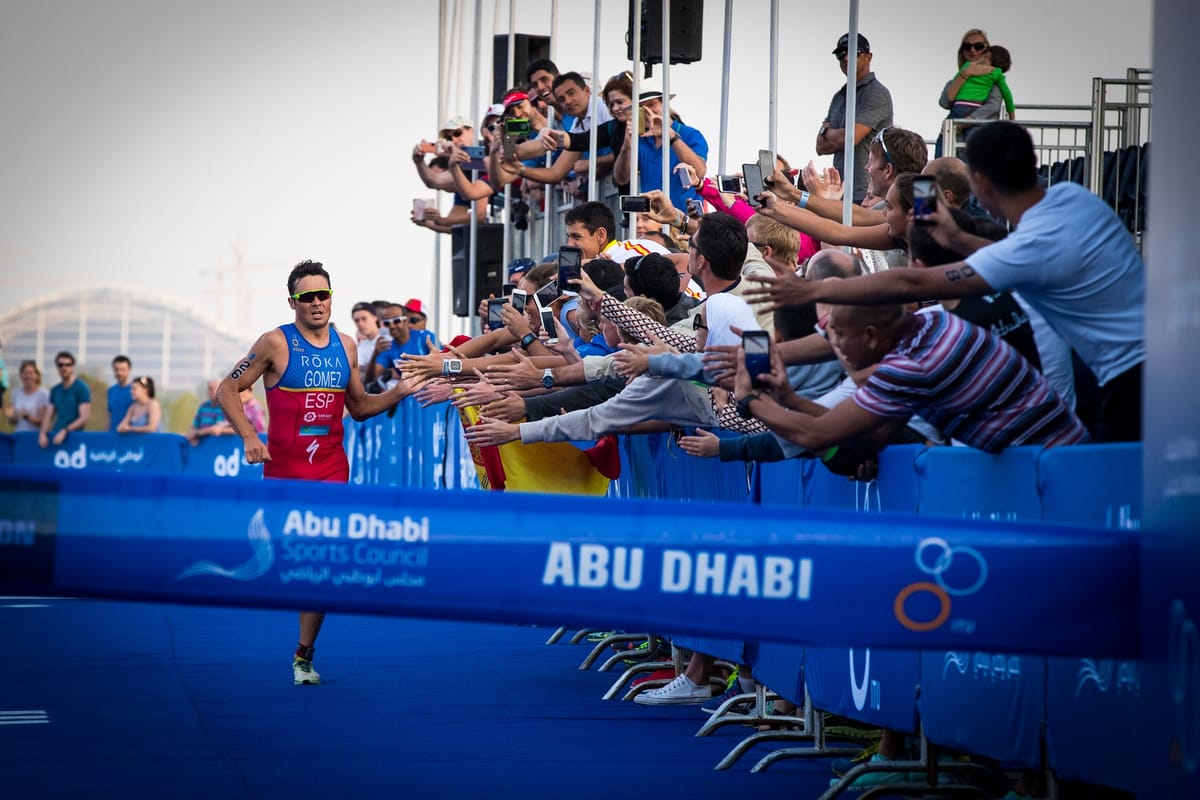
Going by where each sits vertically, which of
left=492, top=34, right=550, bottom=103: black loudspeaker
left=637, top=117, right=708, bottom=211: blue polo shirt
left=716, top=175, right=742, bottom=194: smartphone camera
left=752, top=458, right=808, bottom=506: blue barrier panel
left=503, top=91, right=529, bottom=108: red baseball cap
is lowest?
left=752, top=458, right=808, bottom=506: blue barrier panel

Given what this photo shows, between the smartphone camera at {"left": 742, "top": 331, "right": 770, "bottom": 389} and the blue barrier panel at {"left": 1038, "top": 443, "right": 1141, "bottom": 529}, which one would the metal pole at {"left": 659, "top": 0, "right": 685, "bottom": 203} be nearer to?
the smartphone camera at {"left": 742, "top": 331, "right": 770, "bottom": 389}

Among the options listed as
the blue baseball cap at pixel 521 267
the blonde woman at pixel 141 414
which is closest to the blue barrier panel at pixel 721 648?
the blue baseball cap at pixel 521 267

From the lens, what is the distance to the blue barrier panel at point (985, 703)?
4.84 m

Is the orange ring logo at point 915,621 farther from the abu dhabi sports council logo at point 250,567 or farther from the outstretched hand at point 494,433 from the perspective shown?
the outstretched hand at point 494,433

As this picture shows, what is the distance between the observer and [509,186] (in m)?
16.1

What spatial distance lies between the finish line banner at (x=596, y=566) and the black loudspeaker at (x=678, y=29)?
8.90 meters

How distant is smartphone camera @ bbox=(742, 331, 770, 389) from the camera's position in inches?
205

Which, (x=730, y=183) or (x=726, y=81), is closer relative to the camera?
(x=730, y=183)

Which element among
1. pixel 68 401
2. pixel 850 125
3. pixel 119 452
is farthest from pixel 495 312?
pixel 68 401

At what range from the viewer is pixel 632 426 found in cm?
811

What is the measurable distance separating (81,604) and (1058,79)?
A: 9.68 meters

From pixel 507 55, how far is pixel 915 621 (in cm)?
1559

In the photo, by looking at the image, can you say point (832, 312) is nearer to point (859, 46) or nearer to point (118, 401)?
point (859, 46)

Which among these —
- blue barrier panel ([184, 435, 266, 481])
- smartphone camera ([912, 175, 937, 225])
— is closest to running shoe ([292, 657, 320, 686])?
smartphone camera ([912, 175, 937, 225])
